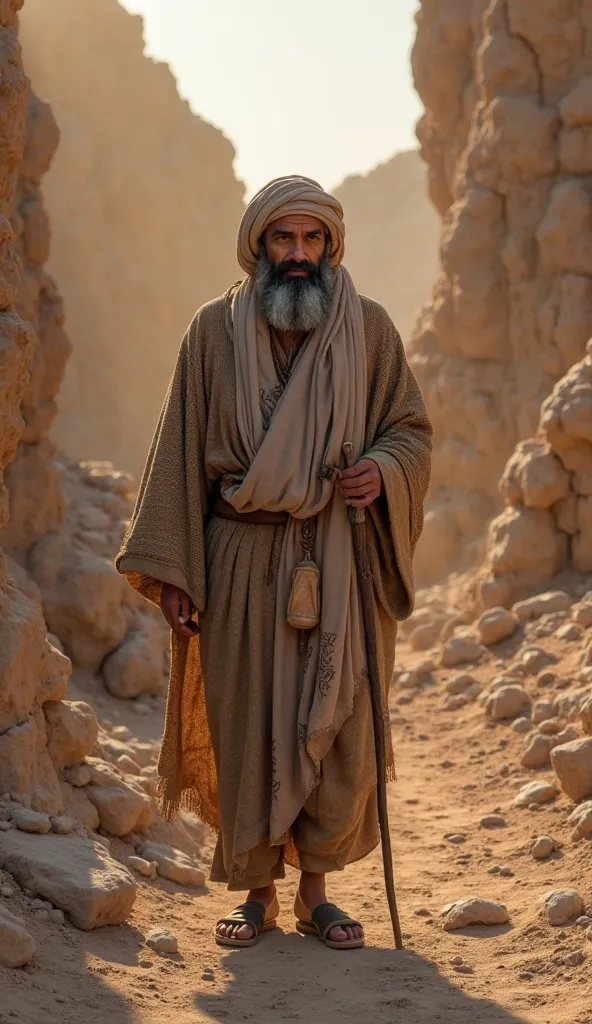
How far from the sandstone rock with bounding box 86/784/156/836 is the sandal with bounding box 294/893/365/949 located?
80 centimetres

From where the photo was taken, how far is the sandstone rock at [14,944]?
3.07 meters

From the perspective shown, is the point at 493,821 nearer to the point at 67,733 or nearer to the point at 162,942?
the point at 67,733

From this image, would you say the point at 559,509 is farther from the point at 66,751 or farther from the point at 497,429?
the point at 66,751

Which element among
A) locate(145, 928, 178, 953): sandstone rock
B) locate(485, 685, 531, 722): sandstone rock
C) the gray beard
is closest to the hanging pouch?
the gray beard

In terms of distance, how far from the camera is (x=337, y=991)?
343 cm

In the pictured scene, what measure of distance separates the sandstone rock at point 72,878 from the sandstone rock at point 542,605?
457cm

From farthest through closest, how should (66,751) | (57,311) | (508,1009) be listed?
(57,311), (66,751), (508,1009)

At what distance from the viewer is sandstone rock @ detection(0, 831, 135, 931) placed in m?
3.54

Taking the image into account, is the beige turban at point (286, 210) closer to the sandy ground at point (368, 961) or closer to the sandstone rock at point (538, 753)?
the sandy ground at point (368, 961)

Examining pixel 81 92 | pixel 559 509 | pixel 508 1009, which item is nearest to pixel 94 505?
pixel 559 509

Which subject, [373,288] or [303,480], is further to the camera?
[373,288]

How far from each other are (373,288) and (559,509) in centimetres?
4269

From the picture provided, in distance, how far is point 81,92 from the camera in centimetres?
2662

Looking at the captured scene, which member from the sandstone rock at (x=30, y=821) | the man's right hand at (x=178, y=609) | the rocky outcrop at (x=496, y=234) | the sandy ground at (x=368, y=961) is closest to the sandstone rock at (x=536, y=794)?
the sandy ground at (x=368, y=961)
